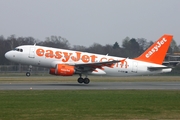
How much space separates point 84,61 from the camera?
37.6 m

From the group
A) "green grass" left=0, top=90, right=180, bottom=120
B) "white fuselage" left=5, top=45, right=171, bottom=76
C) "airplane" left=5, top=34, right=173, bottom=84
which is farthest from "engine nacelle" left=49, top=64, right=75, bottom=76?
"green grass" left=0, top=90, right=180, bottom=120

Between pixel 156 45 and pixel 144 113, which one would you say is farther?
pixel 156 45

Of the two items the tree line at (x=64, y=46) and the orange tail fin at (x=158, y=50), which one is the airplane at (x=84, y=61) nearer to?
the orange tail fin at (x=158, y=50)

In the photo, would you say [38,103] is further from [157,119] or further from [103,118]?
[157,119]

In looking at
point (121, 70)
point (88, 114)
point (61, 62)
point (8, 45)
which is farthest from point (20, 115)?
point (8, 45)

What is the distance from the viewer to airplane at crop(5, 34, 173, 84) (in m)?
36.1

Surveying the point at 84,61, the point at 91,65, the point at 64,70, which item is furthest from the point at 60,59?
the point at 91,65

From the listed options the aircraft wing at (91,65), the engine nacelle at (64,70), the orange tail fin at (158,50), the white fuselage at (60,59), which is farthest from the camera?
the orange tail fin at (158,50)

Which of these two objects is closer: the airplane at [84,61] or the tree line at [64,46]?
the airplane at [84,61]

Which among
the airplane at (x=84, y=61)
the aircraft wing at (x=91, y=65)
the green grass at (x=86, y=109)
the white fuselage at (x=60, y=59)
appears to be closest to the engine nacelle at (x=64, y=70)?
the airplane at (x=84, y=61)

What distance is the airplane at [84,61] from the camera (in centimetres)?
3612

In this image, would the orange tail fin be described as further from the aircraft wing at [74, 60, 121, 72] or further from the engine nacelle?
the engine nacelle

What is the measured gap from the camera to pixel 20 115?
1523cm

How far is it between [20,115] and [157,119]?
5149mm
